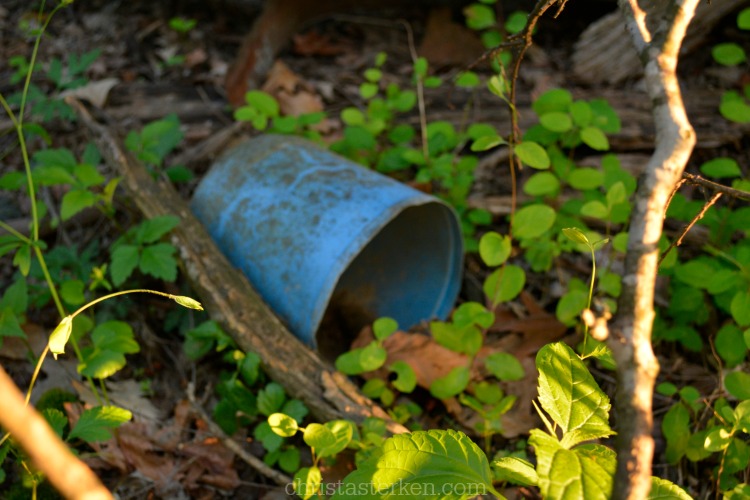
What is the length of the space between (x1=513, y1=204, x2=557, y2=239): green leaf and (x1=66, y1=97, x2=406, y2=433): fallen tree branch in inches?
27.1

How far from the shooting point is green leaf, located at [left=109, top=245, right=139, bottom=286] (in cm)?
213

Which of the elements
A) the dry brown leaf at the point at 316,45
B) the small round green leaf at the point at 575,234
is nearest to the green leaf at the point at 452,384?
the small round green leaf at the point at 575,234

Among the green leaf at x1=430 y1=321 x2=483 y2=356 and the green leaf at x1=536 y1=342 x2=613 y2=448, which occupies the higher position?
the green leaf at x1=536 y1=342 x2=613 y2=448

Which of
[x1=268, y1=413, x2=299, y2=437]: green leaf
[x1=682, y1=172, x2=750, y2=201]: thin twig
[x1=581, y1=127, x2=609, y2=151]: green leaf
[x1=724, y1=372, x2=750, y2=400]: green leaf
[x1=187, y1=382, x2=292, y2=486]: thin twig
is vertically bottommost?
[x1=187, y1=382, x2=292, y2=486]: thin twig

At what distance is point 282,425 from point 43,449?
3.87 feet

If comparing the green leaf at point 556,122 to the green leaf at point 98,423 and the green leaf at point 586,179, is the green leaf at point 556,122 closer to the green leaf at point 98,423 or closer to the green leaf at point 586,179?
the green leaf at point 586,179

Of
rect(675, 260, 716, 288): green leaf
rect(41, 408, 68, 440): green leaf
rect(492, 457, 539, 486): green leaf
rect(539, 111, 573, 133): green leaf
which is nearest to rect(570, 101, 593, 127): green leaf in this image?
rect(539, 111, 573, 133): green leaf

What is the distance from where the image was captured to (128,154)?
2.58 meters

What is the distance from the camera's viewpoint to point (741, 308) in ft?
6.31

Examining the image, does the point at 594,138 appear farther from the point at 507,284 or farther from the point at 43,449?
the point at 43,449

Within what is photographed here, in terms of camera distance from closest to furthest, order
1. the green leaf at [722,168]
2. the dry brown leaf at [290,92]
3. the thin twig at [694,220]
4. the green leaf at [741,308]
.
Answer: the thin twig at [694,220], the green leaf at [741,308], the green leaf at [722,168], the dry brown leaf at [290,92]

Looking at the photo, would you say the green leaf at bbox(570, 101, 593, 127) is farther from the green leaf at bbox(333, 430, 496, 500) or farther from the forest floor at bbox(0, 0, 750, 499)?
the green leaf at bbox(333, 430, 496, 500)

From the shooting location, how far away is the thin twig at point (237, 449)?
198cm

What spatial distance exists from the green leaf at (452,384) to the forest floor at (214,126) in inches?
5.9
